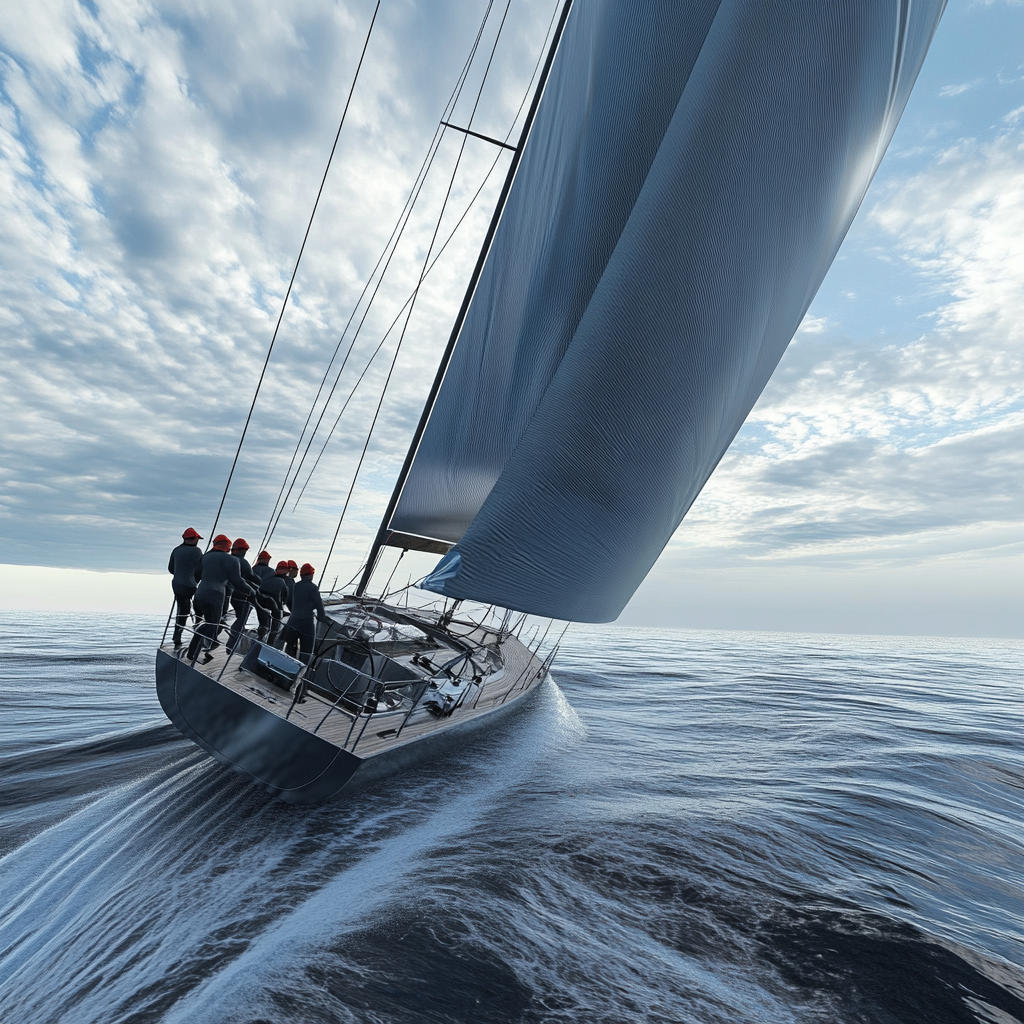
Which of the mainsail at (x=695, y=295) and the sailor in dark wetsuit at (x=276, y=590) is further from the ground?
the mainsail at (x=695, y=295)

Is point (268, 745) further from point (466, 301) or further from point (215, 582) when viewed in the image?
point (466, 301)

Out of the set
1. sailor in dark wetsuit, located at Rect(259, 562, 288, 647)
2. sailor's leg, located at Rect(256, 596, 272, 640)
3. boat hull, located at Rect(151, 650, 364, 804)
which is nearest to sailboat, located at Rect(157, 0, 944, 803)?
boat hull, located at Rect(151, 650, 364, 804)

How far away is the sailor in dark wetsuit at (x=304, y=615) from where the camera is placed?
573cm

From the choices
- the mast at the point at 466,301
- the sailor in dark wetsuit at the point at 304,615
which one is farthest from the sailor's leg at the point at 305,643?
the mast at the point at 466,301

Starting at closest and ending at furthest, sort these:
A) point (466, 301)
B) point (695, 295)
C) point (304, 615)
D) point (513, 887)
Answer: point (513, 887)
point (695, 295)
point (304, 615)
point (466, 301)

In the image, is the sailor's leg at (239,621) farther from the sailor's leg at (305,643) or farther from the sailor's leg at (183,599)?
the sailor's leg at (305,643)

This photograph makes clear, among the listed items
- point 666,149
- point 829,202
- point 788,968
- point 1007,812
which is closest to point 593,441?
point 666,149

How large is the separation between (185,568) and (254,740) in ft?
8.70

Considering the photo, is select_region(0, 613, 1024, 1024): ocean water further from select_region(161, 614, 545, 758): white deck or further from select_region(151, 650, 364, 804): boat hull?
select_region(161, 614, 545, 758): white deck

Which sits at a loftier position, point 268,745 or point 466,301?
point 466,301

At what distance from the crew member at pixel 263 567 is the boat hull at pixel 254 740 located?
2222mm

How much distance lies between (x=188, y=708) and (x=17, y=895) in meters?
1.51

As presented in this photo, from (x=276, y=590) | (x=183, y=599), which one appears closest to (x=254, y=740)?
(x=183, y=599)

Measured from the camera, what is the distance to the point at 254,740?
4.48m
